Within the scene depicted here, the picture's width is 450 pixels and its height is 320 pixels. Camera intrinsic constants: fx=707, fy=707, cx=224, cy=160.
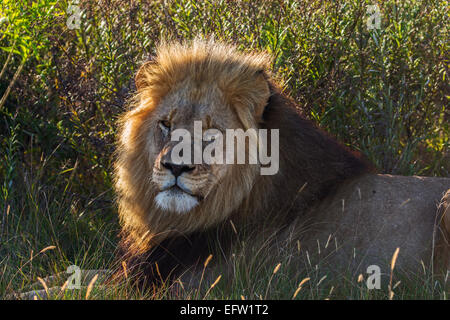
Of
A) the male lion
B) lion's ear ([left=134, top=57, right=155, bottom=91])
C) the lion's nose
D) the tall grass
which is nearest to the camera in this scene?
the lion's nose

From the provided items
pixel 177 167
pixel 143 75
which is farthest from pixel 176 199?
pixel 143 75

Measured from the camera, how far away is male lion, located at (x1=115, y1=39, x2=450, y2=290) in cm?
391

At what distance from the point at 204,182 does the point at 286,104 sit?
77cm

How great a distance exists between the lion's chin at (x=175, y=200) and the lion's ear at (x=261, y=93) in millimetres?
642

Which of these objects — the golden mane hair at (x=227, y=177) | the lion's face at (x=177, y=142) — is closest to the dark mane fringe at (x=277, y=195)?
the golden mane hair at (x=227, y=177)

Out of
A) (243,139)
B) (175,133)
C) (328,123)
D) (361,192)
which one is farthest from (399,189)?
(328,123)

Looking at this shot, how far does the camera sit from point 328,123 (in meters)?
5.87

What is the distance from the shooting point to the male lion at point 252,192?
3.91 m

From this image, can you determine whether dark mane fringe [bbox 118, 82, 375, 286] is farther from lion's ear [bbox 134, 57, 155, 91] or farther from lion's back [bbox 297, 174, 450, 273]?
lion's ear [bbox 134, 57, 155, 91]

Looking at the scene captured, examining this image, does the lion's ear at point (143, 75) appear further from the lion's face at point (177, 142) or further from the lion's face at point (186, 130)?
the lion's face at point (177, 142)

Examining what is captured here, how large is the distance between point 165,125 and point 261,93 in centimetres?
57

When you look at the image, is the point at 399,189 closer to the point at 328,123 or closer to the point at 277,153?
the point at 277,153

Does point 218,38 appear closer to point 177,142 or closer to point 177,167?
point 177,142

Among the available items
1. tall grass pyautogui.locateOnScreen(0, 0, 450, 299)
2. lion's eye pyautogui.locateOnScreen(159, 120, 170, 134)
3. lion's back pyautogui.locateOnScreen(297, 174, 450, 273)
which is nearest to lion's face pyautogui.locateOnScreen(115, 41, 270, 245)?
lion's eye pyautogui.locateOnScreen(159, 120, 170, 134)
